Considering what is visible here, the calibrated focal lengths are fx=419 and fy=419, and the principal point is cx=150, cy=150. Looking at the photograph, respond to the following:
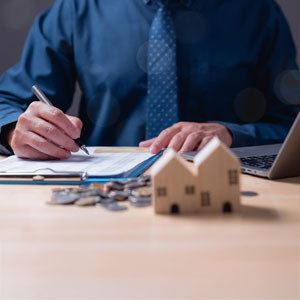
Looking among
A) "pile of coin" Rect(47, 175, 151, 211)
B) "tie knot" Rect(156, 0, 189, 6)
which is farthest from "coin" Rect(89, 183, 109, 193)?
"tie knot" Rect(156, 0, 189, 6)

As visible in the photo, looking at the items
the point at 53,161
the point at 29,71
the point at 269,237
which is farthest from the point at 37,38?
the point at 269,237

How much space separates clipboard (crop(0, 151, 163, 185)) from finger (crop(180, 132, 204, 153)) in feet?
0.82

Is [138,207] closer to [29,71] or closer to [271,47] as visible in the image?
[29,71]

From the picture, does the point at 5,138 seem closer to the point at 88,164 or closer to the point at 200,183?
the point at 88,164

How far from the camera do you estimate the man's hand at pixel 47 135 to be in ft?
3.22

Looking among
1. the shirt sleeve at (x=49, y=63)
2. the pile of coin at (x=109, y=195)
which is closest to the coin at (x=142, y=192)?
the pile of coin at (x=109, y=195)

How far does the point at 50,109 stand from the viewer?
1021 mm

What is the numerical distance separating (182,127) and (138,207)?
61cm

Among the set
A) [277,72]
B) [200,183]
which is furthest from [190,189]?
[277,72]

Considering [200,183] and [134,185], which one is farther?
[134,185]

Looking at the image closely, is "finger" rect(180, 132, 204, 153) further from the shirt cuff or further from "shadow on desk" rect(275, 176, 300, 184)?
the shirt cuff

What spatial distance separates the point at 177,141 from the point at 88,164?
0.28 meters

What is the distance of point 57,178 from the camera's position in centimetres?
79

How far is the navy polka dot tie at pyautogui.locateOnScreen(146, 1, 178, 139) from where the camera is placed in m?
1.56
